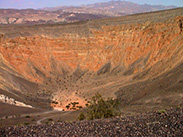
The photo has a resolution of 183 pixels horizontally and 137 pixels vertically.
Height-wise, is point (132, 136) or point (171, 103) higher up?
point (132, 136)

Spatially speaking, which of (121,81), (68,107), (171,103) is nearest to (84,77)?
(121,81)

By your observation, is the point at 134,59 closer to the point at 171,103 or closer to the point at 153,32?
the point at 153,32

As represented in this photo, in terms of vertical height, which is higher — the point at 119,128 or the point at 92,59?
the point at 119,128

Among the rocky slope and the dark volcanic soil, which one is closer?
the dark volcanic soil

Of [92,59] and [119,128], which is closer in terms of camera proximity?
[119,128]
